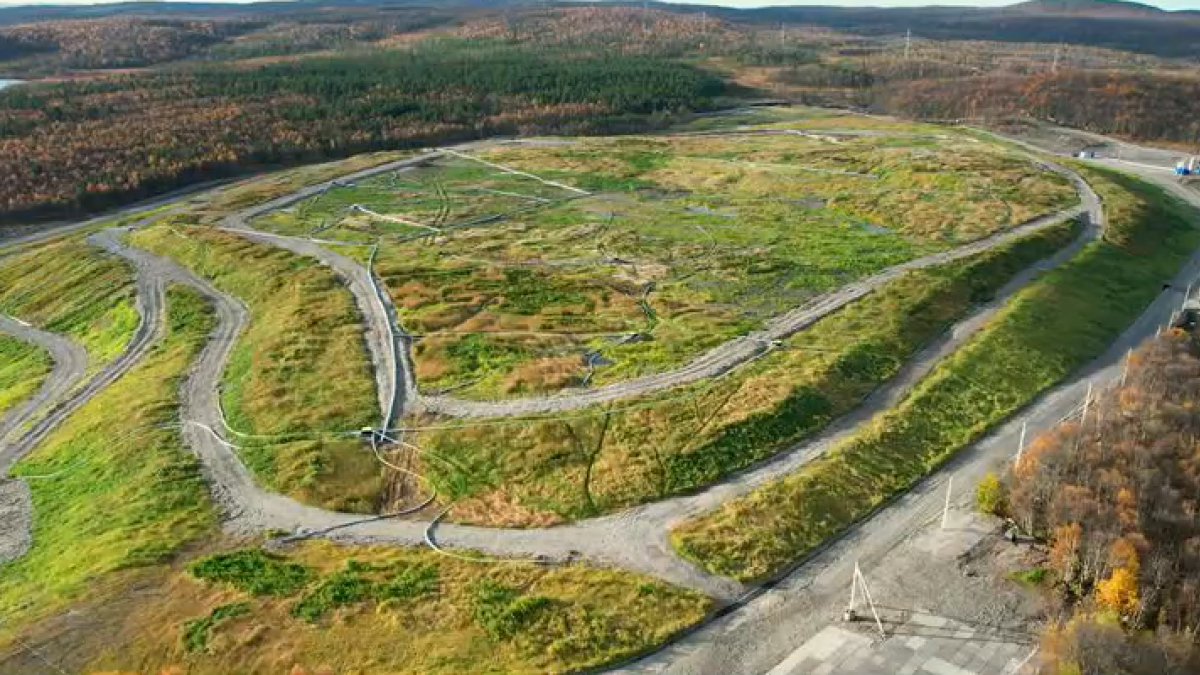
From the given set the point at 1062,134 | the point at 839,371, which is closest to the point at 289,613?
the point at 839,371

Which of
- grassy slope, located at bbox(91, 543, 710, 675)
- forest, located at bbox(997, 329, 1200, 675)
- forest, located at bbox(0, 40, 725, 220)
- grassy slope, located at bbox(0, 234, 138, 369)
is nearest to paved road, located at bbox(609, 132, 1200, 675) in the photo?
grassy slope, located at bbox(91, 543, 710, 675)

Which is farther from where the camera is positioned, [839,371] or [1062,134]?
[1062,134]

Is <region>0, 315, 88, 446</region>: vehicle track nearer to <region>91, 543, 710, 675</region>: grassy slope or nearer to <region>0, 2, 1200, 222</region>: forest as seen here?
<region>91, 543, 710, 675</region>: grassy slope

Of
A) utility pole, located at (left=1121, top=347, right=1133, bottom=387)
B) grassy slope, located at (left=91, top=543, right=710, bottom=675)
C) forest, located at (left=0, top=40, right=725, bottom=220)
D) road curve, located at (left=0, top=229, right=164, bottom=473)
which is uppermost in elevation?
forest, located at (left=0, top=40, right=725, bottom=220)

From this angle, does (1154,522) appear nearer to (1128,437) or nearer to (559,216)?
(1128,437)

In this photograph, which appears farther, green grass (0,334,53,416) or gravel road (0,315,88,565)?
green grass (0,334,53,416)

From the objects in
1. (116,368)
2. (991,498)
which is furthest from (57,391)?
(991,498)
